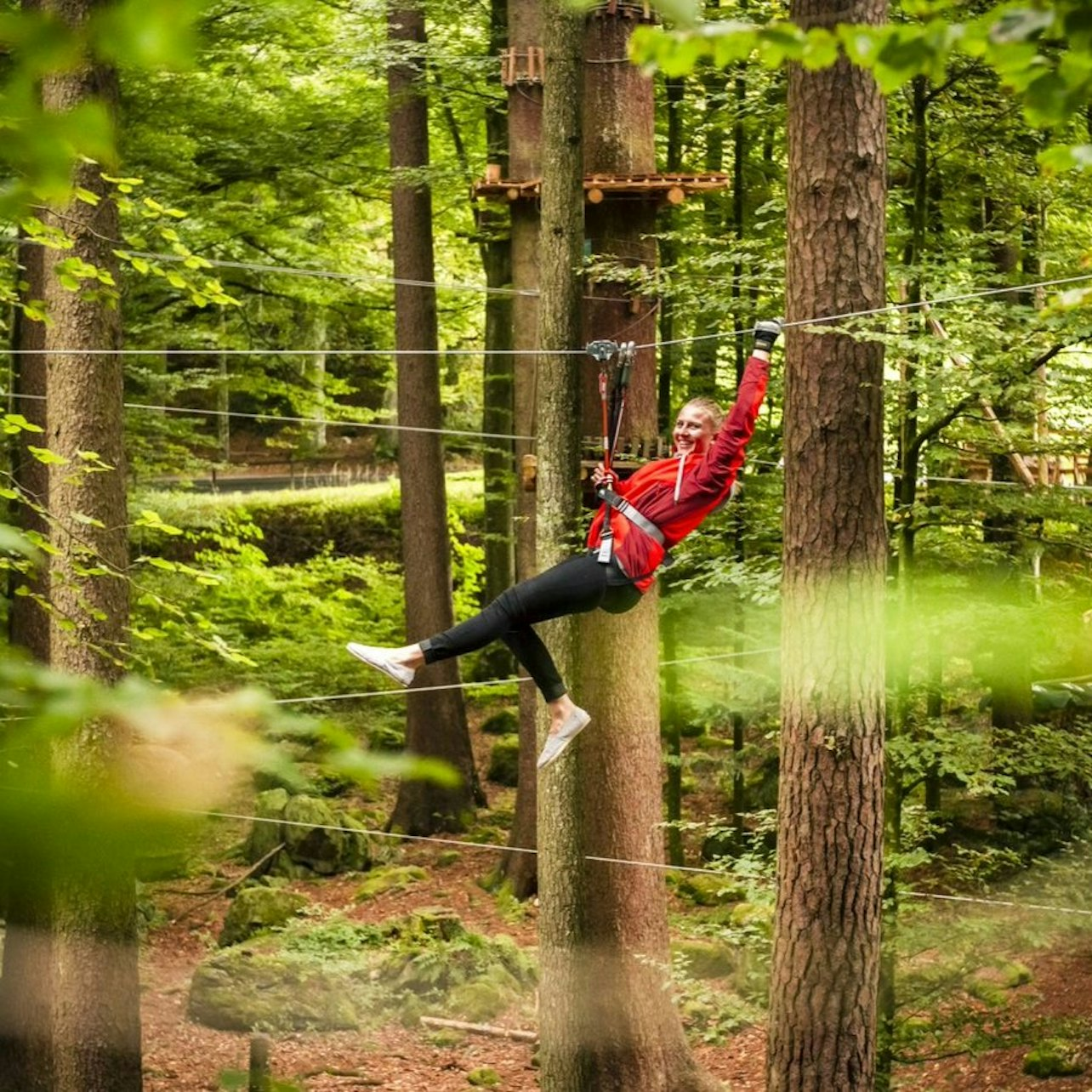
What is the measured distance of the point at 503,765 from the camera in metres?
14.4

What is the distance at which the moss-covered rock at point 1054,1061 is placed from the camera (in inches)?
316

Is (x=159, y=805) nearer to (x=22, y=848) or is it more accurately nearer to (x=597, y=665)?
(x=22, y=848)

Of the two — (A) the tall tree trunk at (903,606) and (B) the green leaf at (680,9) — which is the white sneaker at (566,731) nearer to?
(A) the tall tree trunk at (903,606)

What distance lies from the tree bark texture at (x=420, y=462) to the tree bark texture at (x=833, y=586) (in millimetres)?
6474

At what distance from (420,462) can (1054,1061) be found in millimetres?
7166

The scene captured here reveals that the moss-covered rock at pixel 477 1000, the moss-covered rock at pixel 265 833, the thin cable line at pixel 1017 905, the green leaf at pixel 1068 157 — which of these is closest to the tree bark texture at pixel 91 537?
the moss-covered rock at pixel 477 1000

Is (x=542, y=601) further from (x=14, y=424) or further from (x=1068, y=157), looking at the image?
(x=1068, y=157)

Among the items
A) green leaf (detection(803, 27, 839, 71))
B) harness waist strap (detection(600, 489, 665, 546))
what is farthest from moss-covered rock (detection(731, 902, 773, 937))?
green leaf (detection(803, 27, 839, 71))

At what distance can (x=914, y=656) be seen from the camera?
7730 mm

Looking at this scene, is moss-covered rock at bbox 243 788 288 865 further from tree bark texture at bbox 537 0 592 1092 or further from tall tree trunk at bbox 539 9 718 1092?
tree bark texture at bbox 537 0 592 1092

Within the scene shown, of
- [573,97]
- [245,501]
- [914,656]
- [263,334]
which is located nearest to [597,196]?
[573,97]

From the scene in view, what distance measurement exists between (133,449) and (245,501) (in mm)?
6784

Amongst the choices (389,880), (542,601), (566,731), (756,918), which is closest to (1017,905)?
(756,918)

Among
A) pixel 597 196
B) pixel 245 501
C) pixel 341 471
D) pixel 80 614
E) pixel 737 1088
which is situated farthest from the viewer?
pixel 341 471
